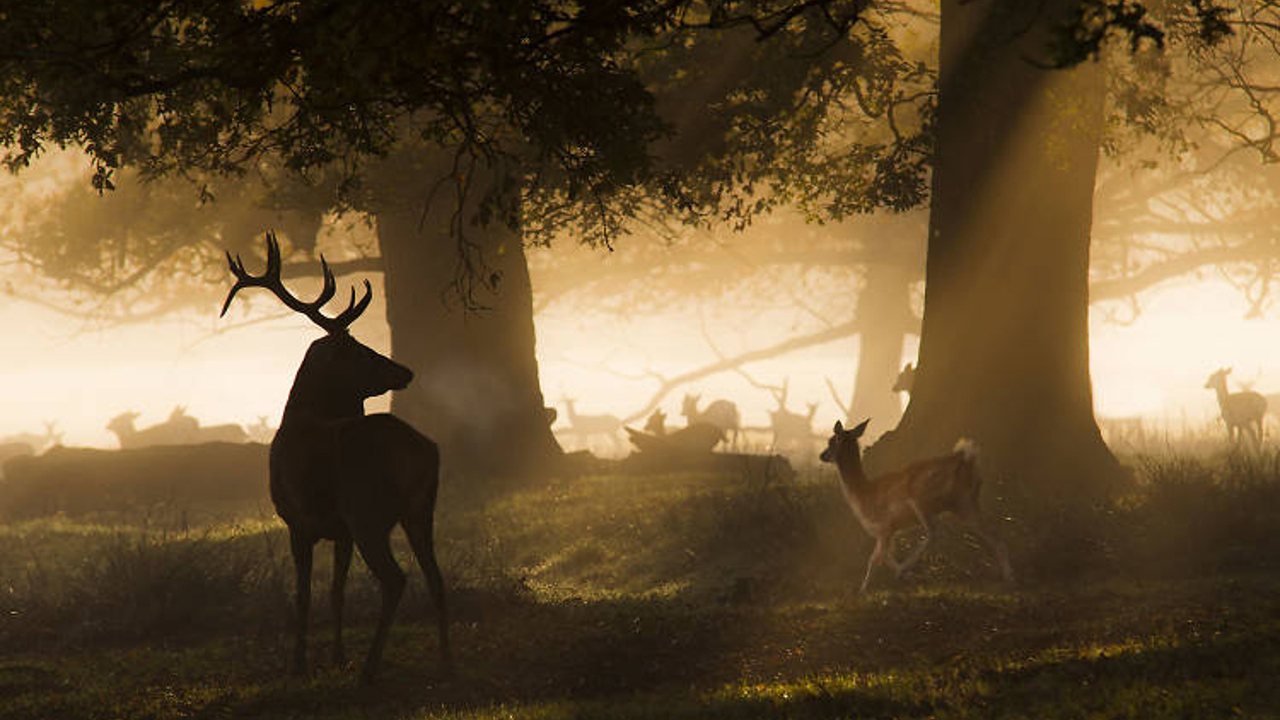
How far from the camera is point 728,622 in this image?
11.1 meters

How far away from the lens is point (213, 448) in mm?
25062

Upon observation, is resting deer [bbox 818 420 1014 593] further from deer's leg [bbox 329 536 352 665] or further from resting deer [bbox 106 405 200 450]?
resting deer [bbox 106 405 200 450]

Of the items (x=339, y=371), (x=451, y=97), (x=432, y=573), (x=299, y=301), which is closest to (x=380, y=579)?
(x=432, y=573)

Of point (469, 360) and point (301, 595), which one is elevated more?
point (469, 360)

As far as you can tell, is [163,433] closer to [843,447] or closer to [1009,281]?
[1009,281]

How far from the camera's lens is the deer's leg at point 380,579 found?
30.5 ft

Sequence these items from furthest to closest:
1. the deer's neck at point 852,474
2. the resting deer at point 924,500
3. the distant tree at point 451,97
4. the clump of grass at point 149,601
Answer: the deer's neck at point 852,474, the resting deer at point 924,500, the clump of grass at point 149,601, the distant tree at point 451,97

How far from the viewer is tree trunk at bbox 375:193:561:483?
2244cm

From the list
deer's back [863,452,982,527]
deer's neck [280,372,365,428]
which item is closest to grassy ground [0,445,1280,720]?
deer's back [863,452,982,527]

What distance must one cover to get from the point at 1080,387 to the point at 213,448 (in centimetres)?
1575

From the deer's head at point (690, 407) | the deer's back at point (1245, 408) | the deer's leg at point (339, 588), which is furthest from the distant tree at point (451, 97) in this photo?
the deer's head at point (690, 407)

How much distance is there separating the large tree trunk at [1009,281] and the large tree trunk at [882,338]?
26525 millimetres

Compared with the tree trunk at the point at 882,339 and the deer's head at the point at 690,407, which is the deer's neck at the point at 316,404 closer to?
the deer's head at the point at 690,407

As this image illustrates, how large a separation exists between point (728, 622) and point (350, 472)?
11.1 feet
